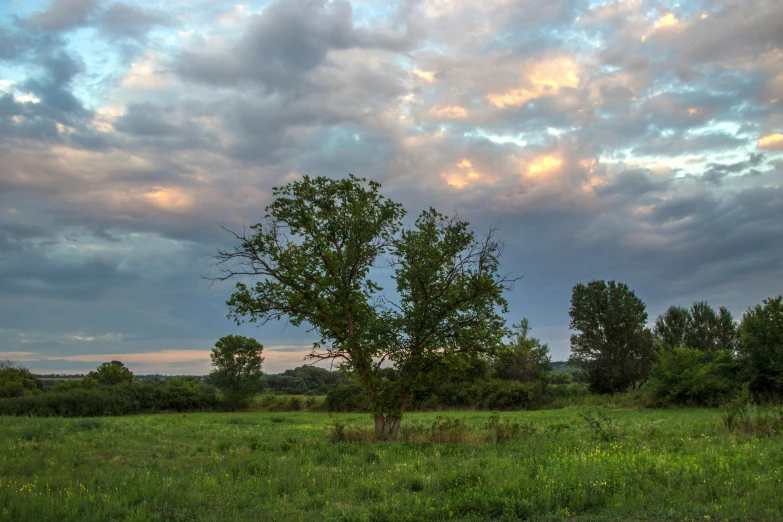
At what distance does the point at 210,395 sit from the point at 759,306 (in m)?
57.8

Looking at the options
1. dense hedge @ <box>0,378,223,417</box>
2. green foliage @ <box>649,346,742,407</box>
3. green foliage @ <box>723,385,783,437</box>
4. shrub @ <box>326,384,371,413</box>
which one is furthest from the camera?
shrub @ <box>326,384,371,413</box>

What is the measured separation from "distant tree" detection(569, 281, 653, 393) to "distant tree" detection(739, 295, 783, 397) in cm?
2568

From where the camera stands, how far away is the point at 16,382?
70188mm

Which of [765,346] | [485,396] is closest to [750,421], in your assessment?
[765,346]

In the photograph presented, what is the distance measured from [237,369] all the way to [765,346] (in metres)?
57.8

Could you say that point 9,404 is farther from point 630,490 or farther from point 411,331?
point 630,490

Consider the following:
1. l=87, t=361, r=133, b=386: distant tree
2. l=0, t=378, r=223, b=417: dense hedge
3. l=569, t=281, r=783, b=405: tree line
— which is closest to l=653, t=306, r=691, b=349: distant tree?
l=569, t=281, r=783, b=405: tree line

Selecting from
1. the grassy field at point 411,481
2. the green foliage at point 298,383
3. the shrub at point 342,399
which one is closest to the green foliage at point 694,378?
the grassy field at point 411,481

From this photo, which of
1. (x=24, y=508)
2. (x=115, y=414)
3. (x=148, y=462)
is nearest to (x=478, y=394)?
(x=115, y=414)

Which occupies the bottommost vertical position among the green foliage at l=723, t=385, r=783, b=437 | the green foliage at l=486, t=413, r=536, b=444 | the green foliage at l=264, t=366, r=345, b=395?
the green foliage at l=264, t=366, r=345, b=395

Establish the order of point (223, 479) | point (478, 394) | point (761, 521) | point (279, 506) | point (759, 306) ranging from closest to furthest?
point (761, 521) → point (279, 506) → point (223, 479) → point (759, 306) → point (478, 394)

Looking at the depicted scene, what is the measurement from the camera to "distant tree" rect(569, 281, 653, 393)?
6291cm

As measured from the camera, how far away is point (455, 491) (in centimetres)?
943

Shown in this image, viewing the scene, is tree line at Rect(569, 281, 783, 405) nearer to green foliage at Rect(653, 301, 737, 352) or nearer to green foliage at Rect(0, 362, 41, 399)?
green foliage at Rect(653, 301, 737, 352)
